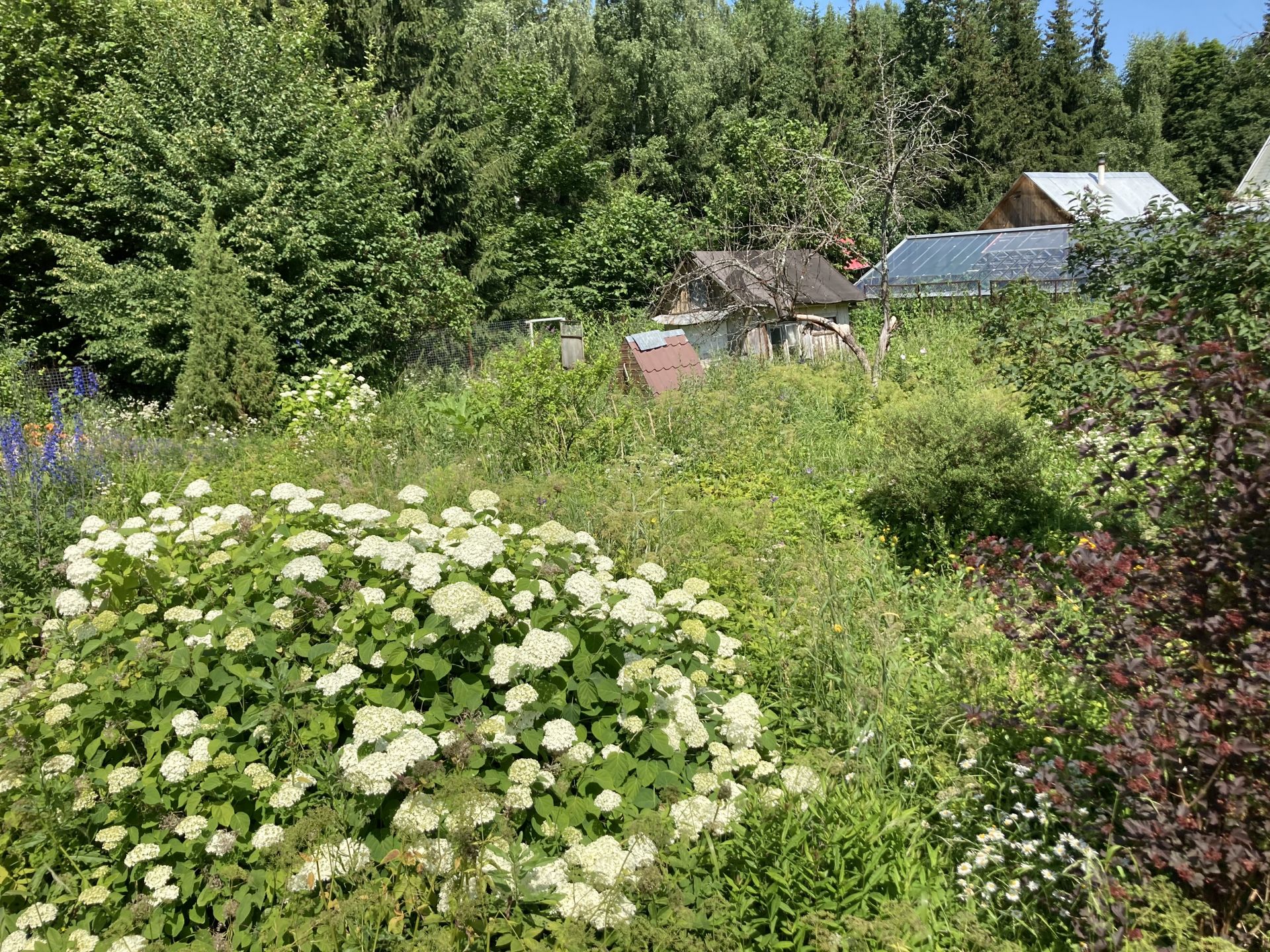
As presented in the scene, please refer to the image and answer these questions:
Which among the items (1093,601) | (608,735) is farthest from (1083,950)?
(608,735)

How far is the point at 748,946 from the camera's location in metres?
2.27

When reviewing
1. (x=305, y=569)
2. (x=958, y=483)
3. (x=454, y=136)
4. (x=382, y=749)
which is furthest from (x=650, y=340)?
(x=454, y=136)

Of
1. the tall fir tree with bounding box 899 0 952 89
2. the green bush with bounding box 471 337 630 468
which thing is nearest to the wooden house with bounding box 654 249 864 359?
the green bush with bounding box 471 337 630 468

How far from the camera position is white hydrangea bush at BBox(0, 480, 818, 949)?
2.26 metres

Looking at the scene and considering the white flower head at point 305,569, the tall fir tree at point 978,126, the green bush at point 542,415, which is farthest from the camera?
the tall fir tree at point 978,126

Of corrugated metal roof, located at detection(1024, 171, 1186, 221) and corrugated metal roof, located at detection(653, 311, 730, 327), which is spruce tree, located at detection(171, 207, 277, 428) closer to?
corrugated metal roof, located at detection(653, 311, 730, 327)

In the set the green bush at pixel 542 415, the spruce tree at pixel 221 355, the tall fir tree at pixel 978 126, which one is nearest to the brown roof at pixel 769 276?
the green bush at pixel 542 415

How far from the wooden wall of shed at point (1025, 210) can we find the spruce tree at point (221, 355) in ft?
73.6

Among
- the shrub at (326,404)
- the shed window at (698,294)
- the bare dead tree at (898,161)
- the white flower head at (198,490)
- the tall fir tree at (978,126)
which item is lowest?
the shrub at (326,404)

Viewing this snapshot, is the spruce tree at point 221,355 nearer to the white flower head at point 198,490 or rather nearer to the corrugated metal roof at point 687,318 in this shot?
the white flower head at point 198,490

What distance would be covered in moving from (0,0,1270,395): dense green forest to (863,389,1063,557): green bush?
2.02 meters

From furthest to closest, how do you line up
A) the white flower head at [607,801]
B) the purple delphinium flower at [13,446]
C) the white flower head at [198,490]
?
the purple delphinium flower at [13,446], the white flower head at [198,490], the white flower head at [607,801]

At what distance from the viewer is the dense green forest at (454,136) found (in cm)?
1166

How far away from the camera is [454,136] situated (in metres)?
19.6
